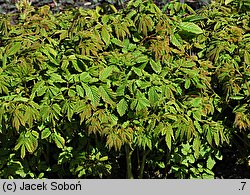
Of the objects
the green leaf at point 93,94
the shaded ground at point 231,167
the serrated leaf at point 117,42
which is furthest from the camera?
the shaded ground at point 231,167

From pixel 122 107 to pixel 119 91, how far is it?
3.9 inches

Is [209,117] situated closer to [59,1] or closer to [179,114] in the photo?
[179,114]

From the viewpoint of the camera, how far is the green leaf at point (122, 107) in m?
3.25

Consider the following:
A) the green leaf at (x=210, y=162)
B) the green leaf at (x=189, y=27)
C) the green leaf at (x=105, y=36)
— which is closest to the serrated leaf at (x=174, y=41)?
the green leaf at (x=189, y=27)

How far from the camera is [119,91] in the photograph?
3281 millimetres

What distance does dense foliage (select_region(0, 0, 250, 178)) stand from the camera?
324cm

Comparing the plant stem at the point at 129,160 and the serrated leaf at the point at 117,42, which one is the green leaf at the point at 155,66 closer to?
the serrated leaf at the point at 117,42

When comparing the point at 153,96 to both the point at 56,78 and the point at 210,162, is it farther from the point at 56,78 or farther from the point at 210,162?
the point at 210,162

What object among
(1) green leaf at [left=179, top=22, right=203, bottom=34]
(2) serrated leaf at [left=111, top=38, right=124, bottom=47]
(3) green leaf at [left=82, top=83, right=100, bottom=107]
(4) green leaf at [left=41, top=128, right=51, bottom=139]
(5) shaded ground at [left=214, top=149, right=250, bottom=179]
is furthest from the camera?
(5) shaded ground at [left=214, top=149, right=250, bottom=179]

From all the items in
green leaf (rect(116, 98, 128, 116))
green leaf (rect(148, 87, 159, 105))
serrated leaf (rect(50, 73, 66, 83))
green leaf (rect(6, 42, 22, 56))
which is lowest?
green leaf (rect(116, 98, 128, 116))

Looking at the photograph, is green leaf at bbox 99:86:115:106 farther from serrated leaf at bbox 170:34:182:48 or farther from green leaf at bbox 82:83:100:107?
serrated leaf at bbox 170:34:182:48

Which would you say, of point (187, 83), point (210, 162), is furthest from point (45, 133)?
point (210, 162)

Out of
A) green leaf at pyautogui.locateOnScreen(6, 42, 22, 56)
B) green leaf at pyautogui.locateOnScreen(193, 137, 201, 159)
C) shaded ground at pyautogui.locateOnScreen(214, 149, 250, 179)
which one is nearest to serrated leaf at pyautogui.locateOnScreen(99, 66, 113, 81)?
green leaf at pyautogui.locateOnScreen(6, 42, 22, 56)

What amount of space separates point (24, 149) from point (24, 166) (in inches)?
13.4
